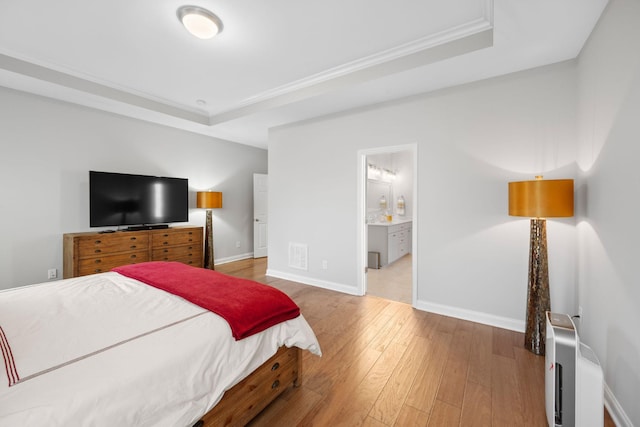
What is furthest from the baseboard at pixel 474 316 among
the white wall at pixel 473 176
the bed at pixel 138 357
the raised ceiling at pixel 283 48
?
the raised ceiling at pixel 283 48

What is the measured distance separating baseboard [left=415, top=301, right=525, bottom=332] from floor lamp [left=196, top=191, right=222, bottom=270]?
3480 mm

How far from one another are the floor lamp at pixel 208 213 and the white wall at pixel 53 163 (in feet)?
1.78

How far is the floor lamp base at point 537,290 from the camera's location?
2259 millimetres

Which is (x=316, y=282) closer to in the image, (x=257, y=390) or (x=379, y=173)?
(x=257, y=390)

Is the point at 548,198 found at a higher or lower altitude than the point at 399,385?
higher

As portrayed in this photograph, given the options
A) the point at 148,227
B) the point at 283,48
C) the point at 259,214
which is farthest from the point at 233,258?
the point at 283,48

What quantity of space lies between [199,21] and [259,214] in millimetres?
4262

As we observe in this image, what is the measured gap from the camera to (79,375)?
3.30 feet

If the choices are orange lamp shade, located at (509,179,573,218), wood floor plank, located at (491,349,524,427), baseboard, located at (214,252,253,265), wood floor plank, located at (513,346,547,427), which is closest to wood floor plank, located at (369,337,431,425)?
wood floor plank, located at (491,349,524,427)

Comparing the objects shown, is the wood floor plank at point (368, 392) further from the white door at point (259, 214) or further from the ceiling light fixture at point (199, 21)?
the white door at point (259, 214)

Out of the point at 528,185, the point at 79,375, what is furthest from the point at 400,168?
the point at 79,375

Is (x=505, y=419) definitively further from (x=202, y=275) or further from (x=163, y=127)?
(x=163, y=127)

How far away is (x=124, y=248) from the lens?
374 cm

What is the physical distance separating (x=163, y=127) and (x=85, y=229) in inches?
76.3
